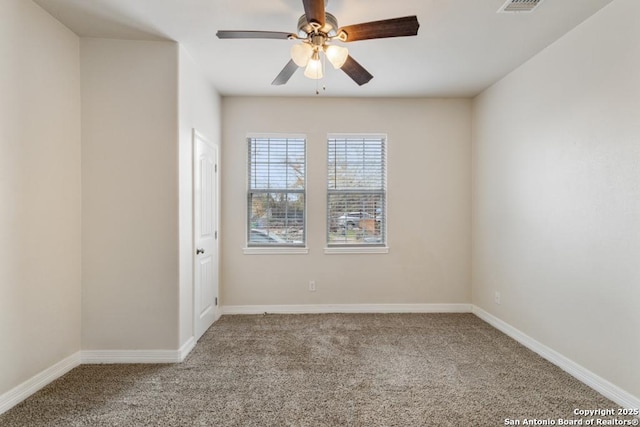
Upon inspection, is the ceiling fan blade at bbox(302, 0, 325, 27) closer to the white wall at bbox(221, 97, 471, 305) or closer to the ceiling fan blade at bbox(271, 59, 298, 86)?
the ceiling fan blade at bbox(271, 59, 298, 86)

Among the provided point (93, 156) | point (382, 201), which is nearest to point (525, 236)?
point (382, 201)

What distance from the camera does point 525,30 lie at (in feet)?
8.41

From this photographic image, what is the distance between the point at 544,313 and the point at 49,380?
4036 mm

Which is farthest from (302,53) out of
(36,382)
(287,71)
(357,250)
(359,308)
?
(359,308)

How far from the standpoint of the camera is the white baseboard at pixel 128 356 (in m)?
2.74

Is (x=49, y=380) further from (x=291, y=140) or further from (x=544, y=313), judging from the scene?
(x=544, y=313)

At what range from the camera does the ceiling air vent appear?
2.21m

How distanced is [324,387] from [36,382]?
205 cm

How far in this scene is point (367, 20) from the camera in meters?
2.42

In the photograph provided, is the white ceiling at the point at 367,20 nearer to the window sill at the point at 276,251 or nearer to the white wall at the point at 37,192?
the white wall at the point at 37,192

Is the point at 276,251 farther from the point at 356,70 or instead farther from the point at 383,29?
the point at 383,29

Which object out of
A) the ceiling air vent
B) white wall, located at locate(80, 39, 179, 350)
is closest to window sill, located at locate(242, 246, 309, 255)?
white wall, located at locate(80, 39, 179, 350)

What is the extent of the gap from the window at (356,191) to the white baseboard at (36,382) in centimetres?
274

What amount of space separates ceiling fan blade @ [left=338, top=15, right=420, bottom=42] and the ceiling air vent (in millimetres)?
838
